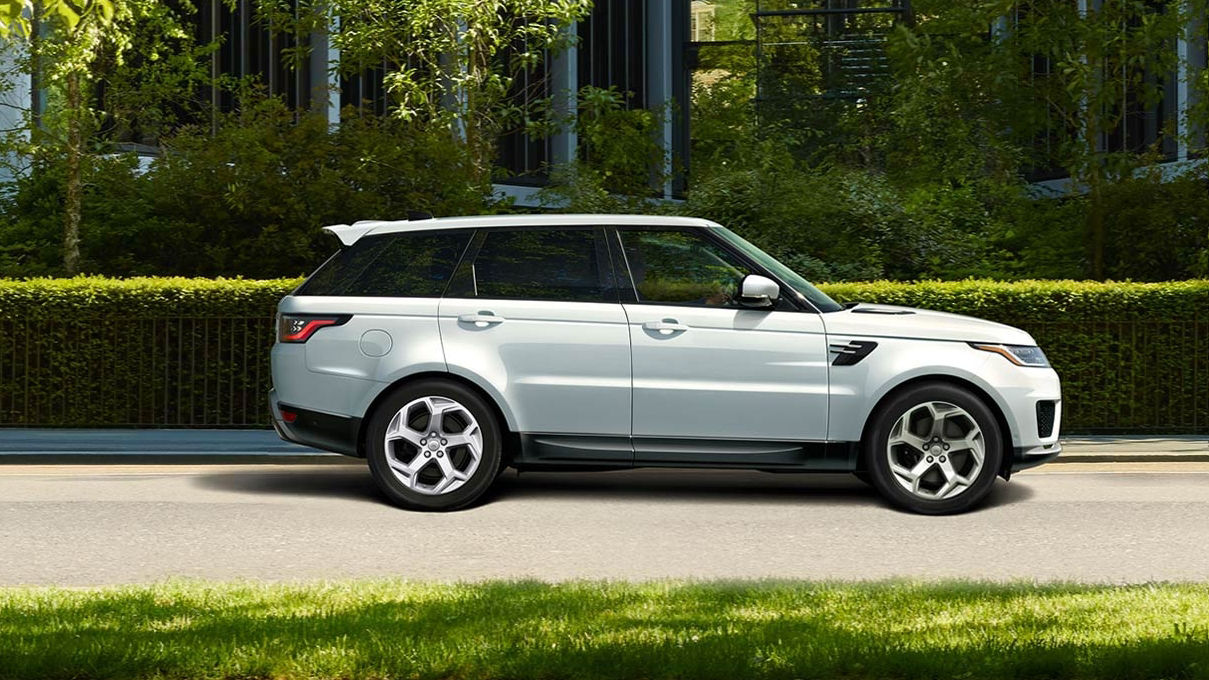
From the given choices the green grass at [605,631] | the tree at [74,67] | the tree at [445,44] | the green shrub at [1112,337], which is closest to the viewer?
the green grass at [605,631]

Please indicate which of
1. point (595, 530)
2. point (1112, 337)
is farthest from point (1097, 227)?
point (595, 530)

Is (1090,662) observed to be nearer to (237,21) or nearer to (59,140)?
(59,140)

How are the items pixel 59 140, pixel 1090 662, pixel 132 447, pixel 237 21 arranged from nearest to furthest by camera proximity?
pixel 1090 662, pixel 132 447, pixel 59 140, pixel 237 21

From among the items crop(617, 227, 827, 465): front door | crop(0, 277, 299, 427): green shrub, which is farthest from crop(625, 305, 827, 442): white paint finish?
crop(0, 277, 299, 427): green shrub

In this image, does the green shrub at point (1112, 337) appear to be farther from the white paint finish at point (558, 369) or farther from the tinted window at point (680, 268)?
the white paint finish at point (558, 369)

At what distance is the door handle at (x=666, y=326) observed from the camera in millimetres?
9875

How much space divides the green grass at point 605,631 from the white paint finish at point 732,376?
8.08 ft

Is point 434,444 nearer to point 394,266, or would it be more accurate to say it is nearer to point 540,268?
point 394,266

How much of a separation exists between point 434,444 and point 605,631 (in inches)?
161

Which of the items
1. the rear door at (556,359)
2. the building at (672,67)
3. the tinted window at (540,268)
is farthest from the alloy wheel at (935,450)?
the building at (672,67)

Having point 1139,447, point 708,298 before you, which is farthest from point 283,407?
point 1139,447

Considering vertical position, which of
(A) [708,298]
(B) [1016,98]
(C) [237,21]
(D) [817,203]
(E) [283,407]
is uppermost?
(C) [237,21]

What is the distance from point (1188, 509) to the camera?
10.5m

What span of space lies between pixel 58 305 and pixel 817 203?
9.86 m
